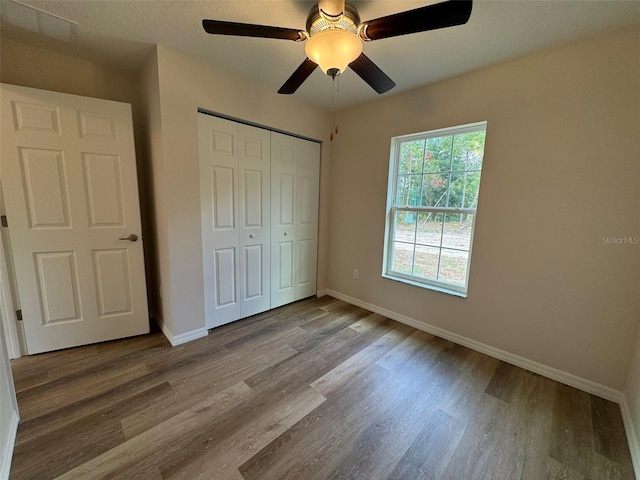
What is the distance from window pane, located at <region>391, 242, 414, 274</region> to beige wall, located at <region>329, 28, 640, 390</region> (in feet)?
1.18

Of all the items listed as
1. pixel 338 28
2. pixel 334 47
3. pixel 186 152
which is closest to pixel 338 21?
pixel 338 28

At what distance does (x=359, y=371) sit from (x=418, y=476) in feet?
2.47

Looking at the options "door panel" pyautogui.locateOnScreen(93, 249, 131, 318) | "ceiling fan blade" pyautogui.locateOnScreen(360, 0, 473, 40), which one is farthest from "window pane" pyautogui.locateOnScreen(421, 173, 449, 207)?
"door panel" pyautogui.locateOnScreen(93, 249, 131, 318)

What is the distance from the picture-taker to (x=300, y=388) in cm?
172

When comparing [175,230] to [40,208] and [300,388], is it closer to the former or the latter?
[40,208]

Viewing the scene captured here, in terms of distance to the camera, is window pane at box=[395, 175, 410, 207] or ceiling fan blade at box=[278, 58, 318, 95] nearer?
ceiling fan blade at box=[278, 58, 318, 95]

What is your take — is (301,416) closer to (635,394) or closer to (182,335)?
(182,335)

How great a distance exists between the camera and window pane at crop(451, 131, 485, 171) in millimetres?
2154

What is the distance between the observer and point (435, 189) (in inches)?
95.2

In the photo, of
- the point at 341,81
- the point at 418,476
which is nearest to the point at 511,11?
the point at 341,81

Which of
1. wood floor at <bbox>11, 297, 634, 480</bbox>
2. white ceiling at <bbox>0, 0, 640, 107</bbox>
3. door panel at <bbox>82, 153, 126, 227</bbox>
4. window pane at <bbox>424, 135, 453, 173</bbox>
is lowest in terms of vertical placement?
wood floor at <bbox>11, 297, 634, 480</bbox>

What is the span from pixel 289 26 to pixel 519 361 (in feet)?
9.71

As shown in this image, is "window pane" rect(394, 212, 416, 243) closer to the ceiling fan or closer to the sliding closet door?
the sliding closet door

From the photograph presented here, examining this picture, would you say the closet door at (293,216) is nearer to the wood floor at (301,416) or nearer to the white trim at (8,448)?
the wood floor at (301,416)
